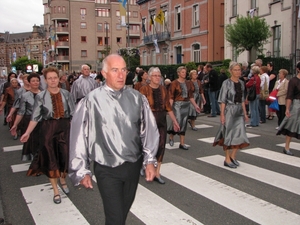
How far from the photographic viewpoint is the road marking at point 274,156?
282 inches

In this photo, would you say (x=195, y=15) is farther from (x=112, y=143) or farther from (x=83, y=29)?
(x=83, y=29)

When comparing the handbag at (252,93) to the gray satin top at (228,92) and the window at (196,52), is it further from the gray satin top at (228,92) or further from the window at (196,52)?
the window at (196,52)

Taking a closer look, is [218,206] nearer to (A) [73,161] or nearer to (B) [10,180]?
(A) [73,161]

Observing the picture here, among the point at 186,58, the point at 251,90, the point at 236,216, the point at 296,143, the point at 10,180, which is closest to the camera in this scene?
the point at 236,216

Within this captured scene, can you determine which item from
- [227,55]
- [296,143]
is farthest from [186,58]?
[296,143]

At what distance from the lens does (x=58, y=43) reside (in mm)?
67812

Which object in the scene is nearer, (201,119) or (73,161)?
(73,161)

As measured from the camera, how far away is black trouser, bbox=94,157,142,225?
9.87 ft

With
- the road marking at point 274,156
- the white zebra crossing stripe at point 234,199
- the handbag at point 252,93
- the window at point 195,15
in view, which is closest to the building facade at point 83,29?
the window at point 195,15

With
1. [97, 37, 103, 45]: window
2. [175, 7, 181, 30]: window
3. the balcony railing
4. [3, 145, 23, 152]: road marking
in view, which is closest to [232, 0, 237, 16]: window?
[175, 7, 181, 30]: window

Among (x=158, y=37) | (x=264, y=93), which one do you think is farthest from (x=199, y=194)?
(x=158, y=37)

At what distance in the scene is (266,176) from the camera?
20.4 ft

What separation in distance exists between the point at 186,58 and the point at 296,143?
86.3 ft

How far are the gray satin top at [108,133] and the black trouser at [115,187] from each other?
0.06m
